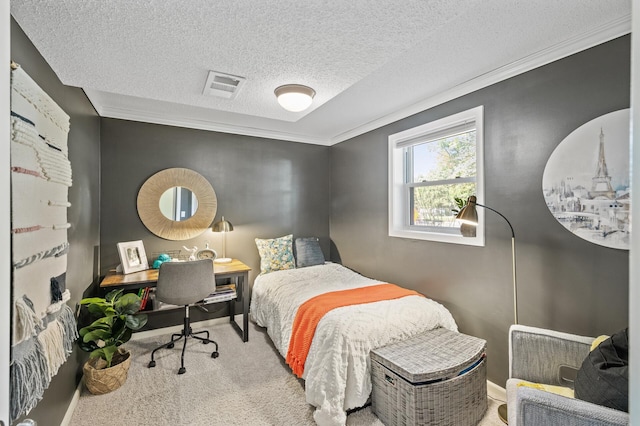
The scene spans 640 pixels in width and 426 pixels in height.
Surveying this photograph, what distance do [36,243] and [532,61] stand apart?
3.12 m

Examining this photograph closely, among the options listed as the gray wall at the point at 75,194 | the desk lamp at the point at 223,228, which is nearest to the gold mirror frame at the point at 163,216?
the desk lamp at the point at 223,228

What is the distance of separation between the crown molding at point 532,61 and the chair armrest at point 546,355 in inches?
69.2

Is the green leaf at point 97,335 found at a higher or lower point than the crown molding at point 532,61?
lower

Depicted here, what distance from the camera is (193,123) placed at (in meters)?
3.46

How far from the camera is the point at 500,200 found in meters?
2.26

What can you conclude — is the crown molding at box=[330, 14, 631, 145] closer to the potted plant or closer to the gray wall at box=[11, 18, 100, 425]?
the gray wall at box=[11, 18, 100, 425]

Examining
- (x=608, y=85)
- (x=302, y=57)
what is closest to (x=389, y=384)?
(x=302, y=57)

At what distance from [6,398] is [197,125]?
3.29 metres

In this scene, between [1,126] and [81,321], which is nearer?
[1,126]

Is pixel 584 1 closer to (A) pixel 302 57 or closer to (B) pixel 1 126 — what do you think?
(A) pixel 302 57

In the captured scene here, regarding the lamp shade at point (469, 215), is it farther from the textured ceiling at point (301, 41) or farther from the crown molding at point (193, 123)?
the crown molding at point (193, 123)

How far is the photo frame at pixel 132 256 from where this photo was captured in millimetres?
2877

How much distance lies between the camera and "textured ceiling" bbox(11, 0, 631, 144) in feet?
4.27

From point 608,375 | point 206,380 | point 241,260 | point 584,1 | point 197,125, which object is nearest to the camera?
point 608,375
